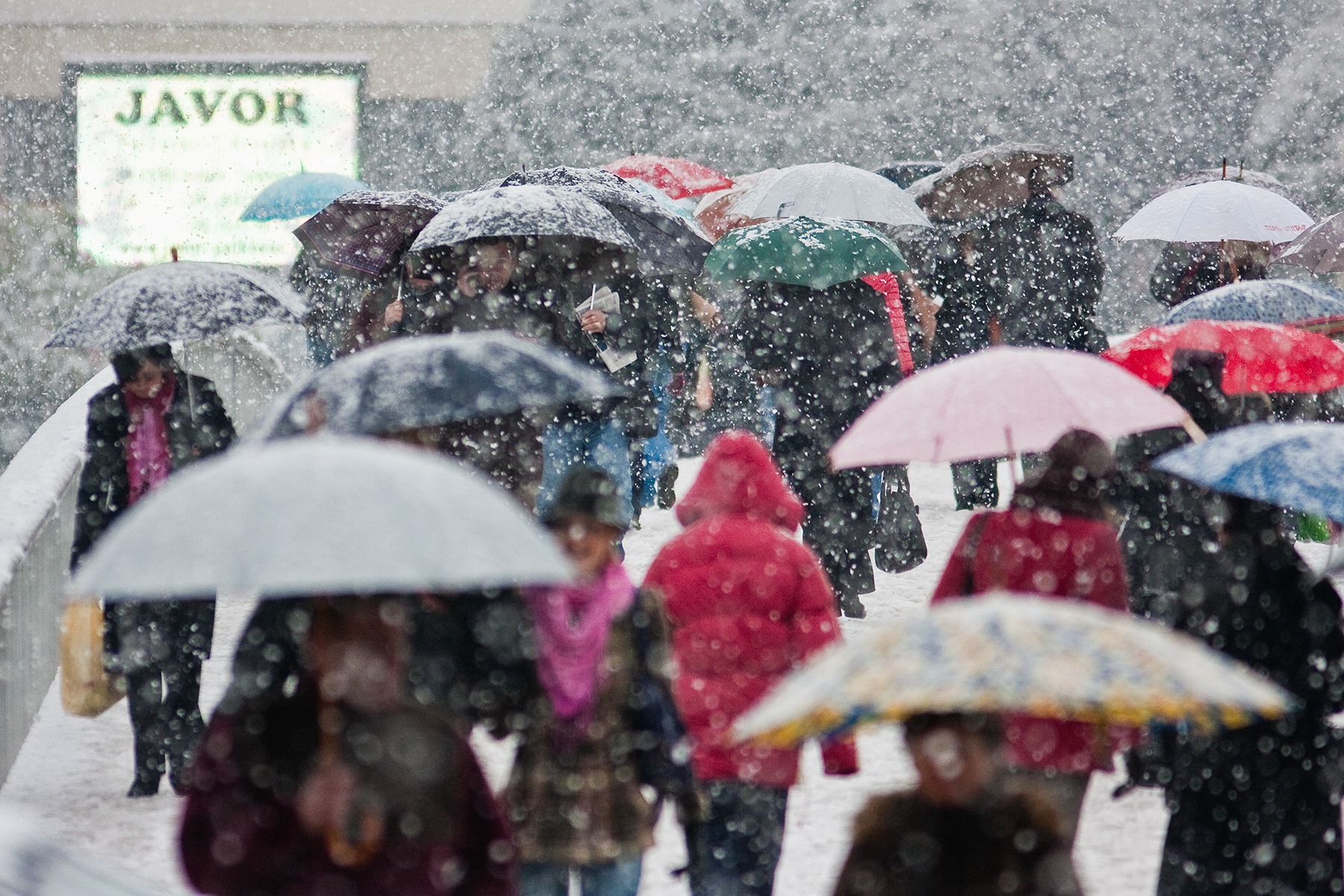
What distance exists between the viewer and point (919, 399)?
251 inches

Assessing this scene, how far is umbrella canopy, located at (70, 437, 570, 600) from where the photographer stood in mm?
A: 3506

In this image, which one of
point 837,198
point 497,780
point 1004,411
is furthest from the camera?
point 837,198

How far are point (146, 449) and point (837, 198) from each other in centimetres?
502

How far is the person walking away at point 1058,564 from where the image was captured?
209 inches

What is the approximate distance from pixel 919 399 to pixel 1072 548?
0.98 m

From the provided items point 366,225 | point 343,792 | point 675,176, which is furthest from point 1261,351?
point 675,176

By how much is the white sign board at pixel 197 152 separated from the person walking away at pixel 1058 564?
1814 cm

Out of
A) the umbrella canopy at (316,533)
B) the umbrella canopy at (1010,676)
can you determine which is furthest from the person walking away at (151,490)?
the umbrella canopy at (1010,676)

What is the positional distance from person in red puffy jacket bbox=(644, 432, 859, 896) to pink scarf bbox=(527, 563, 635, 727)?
24.9 inches

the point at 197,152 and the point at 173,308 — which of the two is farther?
the point at 197,152

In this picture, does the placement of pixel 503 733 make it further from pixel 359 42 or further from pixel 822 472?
pixel 359 42

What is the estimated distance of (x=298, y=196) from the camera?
1617 centimetres

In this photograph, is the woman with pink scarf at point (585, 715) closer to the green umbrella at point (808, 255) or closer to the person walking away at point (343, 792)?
the person walking away at point (343, 792)

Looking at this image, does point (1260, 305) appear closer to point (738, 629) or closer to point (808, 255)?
point (808, 255)
